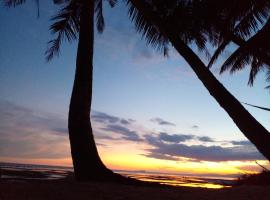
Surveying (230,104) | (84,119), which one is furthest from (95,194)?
(84,119)

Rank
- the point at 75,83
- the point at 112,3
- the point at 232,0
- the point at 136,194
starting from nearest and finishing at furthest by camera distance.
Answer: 1. the point at 136,194
2. the point at 232,0
3. the point at 75,83
4. the point at 112,3

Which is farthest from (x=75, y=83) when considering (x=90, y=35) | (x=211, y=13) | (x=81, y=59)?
(x=211, y=13)

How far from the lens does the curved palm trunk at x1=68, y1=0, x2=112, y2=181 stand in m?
8.20

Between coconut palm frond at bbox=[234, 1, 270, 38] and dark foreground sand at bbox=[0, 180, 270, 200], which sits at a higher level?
coconut palm frond at bbox=[234, 1, 270, 38]

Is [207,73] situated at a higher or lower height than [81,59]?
lower

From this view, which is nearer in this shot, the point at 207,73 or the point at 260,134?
the point at 260,134

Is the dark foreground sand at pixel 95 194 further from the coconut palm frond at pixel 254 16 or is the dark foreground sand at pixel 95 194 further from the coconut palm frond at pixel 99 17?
the coconut palm frond at pixel 99 17

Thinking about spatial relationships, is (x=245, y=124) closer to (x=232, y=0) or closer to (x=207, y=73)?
(x=207, y=73)

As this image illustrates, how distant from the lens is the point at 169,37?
4.87 meters

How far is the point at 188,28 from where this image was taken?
6910 mm

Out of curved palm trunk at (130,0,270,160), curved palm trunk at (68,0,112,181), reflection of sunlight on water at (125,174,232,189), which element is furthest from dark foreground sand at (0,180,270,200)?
reflection of sunlight on water at (125,174,232,189)

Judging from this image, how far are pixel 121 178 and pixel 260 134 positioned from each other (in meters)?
4.58

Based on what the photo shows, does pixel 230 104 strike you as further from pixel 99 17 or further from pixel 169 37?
pixel 99 17

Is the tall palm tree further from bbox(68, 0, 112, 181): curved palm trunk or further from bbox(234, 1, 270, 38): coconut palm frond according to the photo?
bbox(234, 1, 270, 38): coconut palm frond
